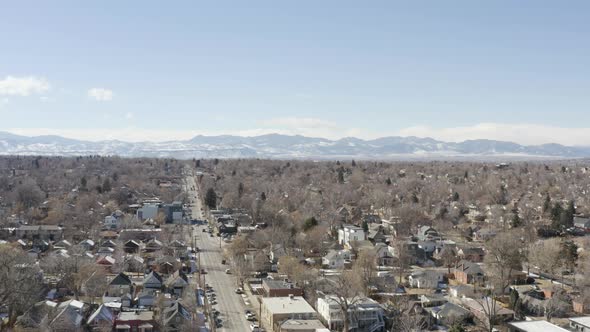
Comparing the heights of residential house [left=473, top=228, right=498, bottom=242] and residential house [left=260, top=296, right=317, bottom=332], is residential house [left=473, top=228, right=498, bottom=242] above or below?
above

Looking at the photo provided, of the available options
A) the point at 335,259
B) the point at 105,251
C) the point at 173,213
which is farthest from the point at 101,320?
the point at 173,213

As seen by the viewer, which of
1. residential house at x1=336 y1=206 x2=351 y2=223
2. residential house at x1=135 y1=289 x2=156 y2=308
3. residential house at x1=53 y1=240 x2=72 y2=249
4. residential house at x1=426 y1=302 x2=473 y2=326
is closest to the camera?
residential house at x1=426 y1=302 x2=473 y2=326

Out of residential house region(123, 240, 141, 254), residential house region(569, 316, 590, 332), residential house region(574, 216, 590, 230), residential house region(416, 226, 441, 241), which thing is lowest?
residential house region(123, 240, 141, 254)

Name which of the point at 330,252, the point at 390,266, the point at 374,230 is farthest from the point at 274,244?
the point at 374,230

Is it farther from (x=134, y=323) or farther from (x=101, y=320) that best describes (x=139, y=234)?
(x=134, y=323)

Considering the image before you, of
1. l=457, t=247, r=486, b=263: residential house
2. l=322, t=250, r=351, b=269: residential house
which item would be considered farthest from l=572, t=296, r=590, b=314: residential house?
l=322, t=250, r=351, b=269: residential house

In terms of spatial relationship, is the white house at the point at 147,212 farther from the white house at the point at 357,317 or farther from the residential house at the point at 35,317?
the white house at the point at 357,317

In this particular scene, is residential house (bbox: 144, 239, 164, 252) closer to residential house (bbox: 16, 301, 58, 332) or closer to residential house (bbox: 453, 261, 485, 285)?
residential house (bbox: 16, 301, 58, 332)
